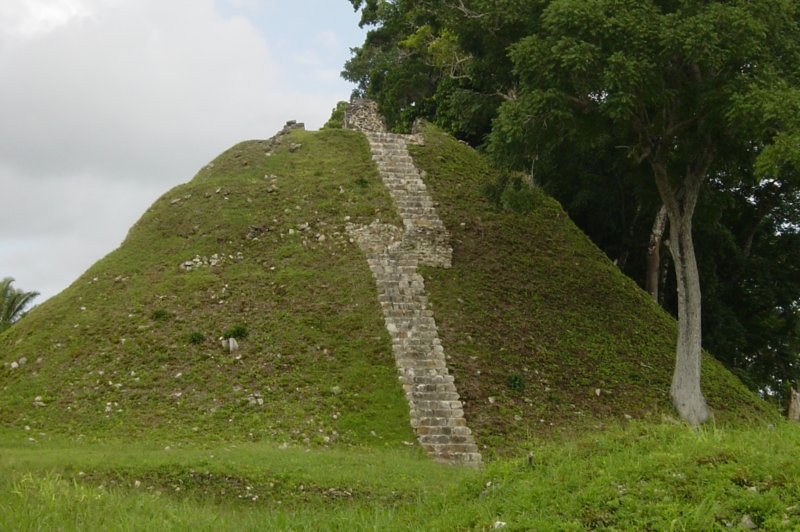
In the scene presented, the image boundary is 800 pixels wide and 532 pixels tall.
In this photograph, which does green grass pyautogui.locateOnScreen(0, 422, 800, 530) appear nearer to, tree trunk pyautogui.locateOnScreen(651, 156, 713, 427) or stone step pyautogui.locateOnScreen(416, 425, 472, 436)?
stone step pyautogui.locateOnScreen(416, 425, 472, 436)

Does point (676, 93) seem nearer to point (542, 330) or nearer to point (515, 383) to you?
point (542, 330)

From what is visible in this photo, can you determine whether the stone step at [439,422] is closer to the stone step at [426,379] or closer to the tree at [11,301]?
the stone step at [426,379]

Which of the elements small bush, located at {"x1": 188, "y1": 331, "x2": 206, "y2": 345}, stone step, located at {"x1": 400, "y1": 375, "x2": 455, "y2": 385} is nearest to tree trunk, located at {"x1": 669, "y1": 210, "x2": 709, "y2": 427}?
stone step, located at {"x1": 400, "y1": 375, "x2": 455, "y2": 385}

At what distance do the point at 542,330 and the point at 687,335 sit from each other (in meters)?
4.12

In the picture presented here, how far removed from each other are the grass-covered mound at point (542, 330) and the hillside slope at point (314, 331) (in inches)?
2.2

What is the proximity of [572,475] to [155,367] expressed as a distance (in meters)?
12.6

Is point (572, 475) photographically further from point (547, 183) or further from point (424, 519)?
point (547, 183)

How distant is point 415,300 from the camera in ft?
67.7

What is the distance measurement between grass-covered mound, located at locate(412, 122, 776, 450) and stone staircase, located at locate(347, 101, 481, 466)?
37 centimetres

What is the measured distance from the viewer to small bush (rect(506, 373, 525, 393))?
18000 millimetres

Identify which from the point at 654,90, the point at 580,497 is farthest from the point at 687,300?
the point at 580,497

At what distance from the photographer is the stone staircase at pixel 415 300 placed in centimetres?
1644

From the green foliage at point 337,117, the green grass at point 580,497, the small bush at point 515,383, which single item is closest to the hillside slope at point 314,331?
the small bush at point 515,383

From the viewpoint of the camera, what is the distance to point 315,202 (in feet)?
81.6
